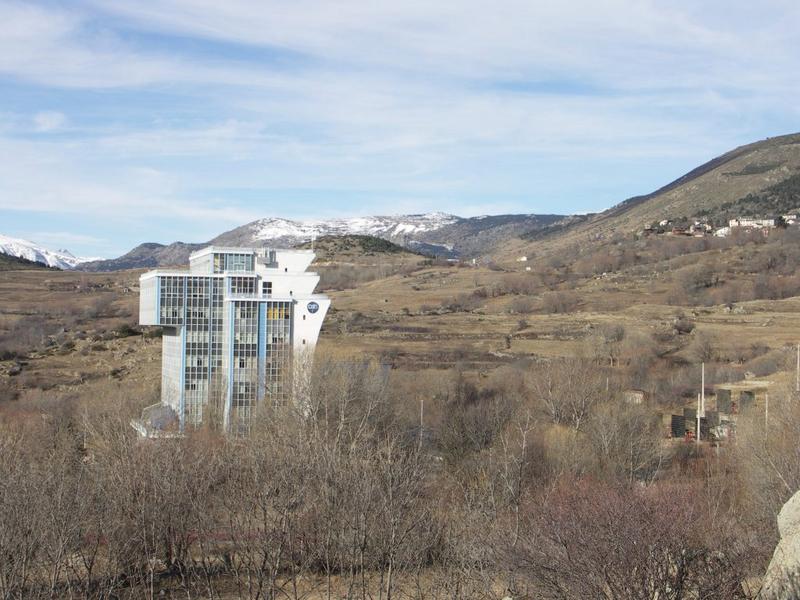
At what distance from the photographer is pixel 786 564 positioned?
51.3 ft

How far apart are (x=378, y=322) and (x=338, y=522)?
74.8 metres

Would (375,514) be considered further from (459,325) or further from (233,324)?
(459,325)

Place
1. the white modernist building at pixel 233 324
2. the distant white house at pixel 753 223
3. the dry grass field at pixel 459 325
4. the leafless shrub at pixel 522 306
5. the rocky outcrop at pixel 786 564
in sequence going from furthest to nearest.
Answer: the distant white house at pixel 753 223
the leafless shrub at pixel 522 306
the dry grass field at pixel 459 325
the white modernist building at pixel 233 324
the rocky outcrop at pixel 786 564

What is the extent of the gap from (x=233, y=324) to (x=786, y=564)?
3588 centimetres

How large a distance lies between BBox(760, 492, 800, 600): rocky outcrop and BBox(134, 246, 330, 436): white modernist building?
107 ft

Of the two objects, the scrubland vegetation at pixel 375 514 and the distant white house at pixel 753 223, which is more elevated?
the distant white house at pixel 753 223

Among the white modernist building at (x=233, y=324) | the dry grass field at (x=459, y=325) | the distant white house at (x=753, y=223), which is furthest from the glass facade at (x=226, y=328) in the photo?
the distant white house at (x=753, y=223)

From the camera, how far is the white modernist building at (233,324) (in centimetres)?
4750

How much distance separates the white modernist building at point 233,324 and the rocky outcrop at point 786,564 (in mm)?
32528

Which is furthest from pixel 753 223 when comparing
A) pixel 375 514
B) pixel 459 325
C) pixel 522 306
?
pixel 375 514

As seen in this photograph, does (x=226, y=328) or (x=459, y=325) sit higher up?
(x=226, y=328)

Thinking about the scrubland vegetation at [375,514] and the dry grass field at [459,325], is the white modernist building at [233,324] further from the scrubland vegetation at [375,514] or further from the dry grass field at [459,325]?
the scrubland vegetation at [375,514]

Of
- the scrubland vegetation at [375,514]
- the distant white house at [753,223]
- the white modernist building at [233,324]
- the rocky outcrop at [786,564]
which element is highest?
the distant white house at [753,223]

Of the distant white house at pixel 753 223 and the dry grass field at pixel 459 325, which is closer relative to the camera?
the dry grass field at pixel 459 325
